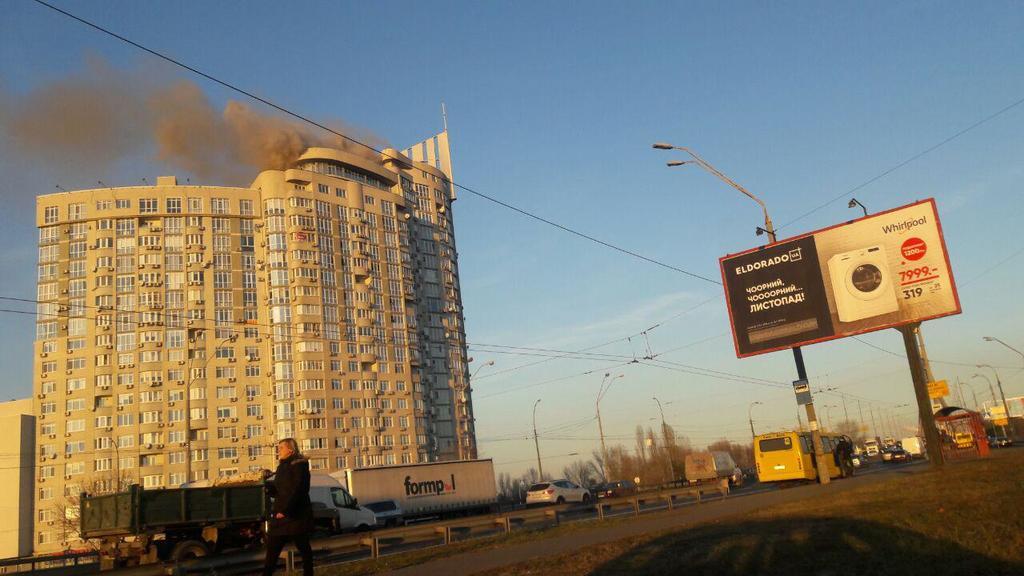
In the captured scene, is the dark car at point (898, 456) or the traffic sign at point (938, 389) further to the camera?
the dark car at point (898, 456)

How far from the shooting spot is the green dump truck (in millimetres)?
22875

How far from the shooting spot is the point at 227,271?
343 ft

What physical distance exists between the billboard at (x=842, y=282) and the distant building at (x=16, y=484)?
9299 cm

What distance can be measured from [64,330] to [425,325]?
48.8 meters

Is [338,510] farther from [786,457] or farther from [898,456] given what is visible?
[898,456]

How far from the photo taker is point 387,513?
42.3 meters

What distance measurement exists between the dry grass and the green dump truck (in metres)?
13.6

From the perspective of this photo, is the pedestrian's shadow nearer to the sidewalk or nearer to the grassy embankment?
the grassy embankment

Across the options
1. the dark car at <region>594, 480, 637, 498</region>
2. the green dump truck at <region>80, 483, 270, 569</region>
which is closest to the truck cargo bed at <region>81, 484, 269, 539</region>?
the green dump truck at <region>80, 483, 270, 569</region>

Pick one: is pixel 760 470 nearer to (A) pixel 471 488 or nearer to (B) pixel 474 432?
(A) pixel 471 488

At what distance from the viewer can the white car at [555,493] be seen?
164 feet

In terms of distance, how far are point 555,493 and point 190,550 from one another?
3018cm

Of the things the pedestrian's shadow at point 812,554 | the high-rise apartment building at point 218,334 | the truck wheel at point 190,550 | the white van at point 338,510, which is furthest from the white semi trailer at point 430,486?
the high-rise apartment building at point 218,334

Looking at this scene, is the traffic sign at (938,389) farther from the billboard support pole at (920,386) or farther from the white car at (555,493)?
the white car at (555,493)
